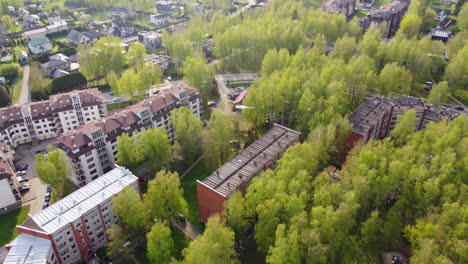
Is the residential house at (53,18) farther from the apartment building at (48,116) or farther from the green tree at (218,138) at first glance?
the green tree at (218,138)

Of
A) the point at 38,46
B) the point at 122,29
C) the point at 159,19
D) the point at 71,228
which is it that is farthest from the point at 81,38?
the point at 71,228

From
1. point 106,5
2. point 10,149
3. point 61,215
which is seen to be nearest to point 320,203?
point 61,215

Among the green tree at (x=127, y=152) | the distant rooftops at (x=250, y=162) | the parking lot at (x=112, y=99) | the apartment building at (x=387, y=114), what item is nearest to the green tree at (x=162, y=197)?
the distant rooftops at (x=250, y=162)

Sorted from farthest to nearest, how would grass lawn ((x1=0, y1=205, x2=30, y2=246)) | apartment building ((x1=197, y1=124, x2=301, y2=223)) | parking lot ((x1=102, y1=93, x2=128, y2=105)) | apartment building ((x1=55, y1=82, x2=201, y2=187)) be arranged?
parking lot ((x1=102, y1=93, x2=128, y2=105)), apartment building ((x1=55, y1=82, x2=201, y2=187)), grass lawn ((x1=0, y1=205, x2=30, y2=246)), apartment building ((x1=197, y1=124, x2=301, y2=223))

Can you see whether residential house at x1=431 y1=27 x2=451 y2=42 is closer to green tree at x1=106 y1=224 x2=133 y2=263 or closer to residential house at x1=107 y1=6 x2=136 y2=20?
green tree at x1=106 y1=224 x2=133 y2=263

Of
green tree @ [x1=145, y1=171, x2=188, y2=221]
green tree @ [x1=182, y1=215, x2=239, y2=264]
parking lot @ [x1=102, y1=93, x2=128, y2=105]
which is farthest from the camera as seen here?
parking lot @ [x1=102, y1=93, x2=128, y2=105]

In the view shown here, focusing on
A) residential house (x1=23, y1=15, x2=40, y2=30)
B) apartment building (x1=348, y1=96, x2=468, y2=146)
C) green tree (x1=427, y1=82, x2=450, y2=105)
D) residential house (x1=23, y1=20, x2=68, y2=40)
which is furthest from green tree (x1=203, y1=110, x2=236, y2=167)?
residential house (x1=23, y1=15, x2=40, y2=30)

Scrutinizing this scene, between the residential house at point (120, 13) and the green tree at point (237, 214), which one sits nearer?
the green tree at point (237, 214)
